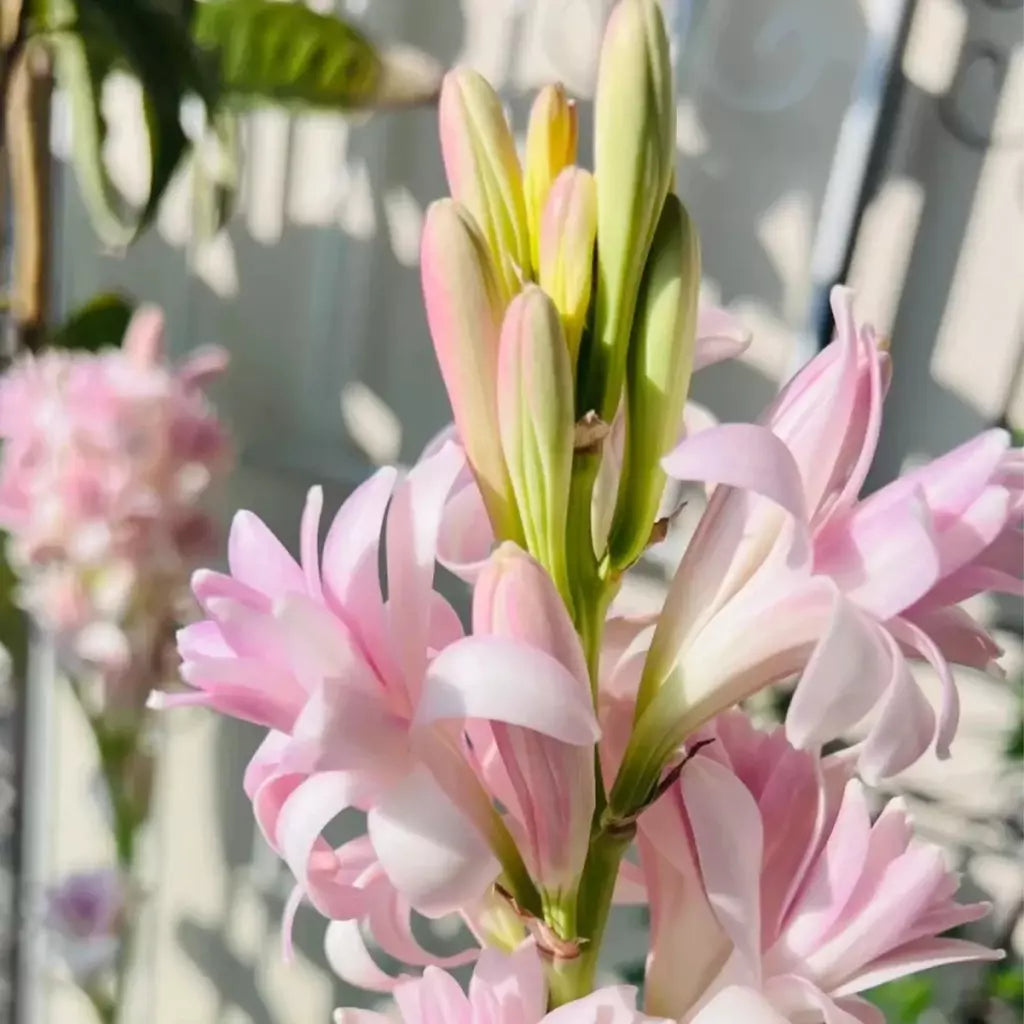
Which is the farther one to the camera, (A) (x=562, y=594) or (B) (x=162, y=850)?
(B) (x=162, y=850)

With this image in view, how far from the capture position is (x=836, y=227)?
72 centimetres

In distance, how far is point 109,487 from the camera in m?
0.69

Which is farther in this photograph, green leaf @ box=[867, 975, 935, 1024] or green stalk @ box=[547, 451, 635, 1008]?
green leaf @ box=[867, 975, 935, 1024]

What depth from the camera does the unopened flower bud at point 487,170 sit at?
0.34 metres

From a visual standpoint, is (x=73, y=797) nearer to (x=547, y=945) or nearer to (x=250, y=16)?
(x=250, y=16)

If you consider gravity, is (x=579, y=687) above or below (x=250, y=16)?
below

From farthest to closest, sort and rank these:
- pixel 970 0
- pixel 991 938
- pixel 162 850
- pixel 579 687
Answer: pixel 162 850 < pixel 991 938 < pixel 970 0 < pixel 579 687

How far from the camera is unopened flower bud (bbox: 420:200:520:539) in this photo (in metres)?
0.32

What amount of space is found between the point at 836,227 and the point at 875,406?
1.45ft

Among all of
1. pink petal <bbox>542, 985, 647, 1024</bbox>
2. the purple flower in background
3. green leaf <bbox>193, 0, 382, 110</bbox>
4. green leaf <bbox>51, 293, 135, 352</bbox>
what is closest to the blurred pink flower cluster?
green leaf <bbox>51, 293, 135, 352</bbox>

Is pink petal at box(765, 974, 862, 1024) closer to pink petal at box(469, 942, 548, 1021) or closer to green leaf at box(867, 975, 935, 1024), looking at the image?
pink petal at box(469, 942, 548, 1021)

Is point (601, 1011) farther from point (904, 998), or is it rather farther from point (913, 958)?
point (904, 998)

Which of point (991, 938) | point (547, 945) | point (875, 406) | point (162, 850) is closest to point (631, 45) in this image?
point (875, 406)

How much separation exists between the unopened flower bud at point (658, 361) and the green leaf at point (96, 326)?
0.56 metres
